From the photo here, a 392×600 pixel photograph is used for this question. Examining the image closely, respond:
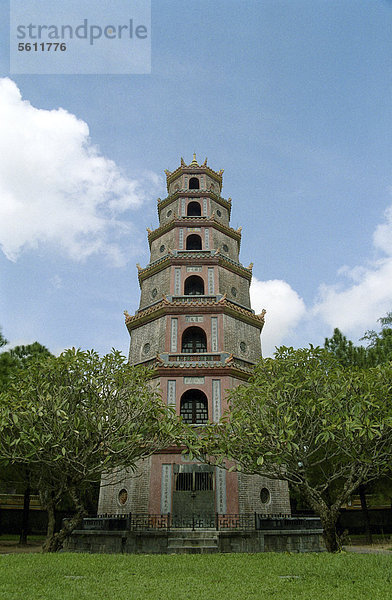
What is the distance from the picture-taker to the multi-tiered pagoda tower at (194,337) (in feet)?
61.8

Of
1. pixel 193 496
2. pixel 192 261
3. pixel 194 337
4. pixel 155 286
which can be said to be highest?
pixel 192 261

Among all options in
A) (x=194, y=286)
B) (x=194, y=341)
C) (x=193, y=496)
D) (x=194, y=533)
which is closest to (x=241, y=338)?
(x=194, y=341)

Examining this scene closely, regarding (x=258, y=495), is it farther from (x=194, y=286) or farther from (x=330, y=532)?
(x=194, y=286)

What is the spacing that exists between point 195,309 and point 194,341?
184 centimetres

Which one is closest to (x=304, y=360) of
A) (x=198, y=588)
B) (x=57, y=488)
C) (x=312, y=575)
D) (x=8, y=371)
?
(x=312, y=575)

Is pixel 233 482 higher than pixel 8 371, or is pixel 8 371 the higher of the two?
pixel 8 371

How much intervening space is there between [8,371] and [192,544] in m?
12.0

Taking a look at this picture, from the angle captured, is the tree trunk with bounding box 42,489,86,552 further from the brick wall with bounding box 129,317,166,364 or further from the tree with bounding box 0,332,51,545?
the brick wall with bounding box 129,317,166,364

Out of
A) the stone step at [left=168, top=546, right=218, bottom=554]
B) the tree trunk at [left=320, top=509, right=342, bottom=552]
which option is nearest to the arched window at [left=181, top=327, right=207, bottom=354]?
the stone step at [left=168, top=546, right=218, bottom=554]

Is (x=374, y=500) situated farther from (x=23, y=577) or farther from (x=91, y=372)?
(x=23, y=577)

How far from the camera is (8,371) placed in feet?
71.2

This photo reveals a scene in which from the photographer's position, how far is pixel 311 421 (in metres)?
14.1

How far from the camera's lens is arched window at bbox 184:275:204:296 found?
→ 83.7ft

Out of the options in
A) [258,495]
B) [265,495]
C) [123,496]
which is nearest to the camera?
[258,495]
